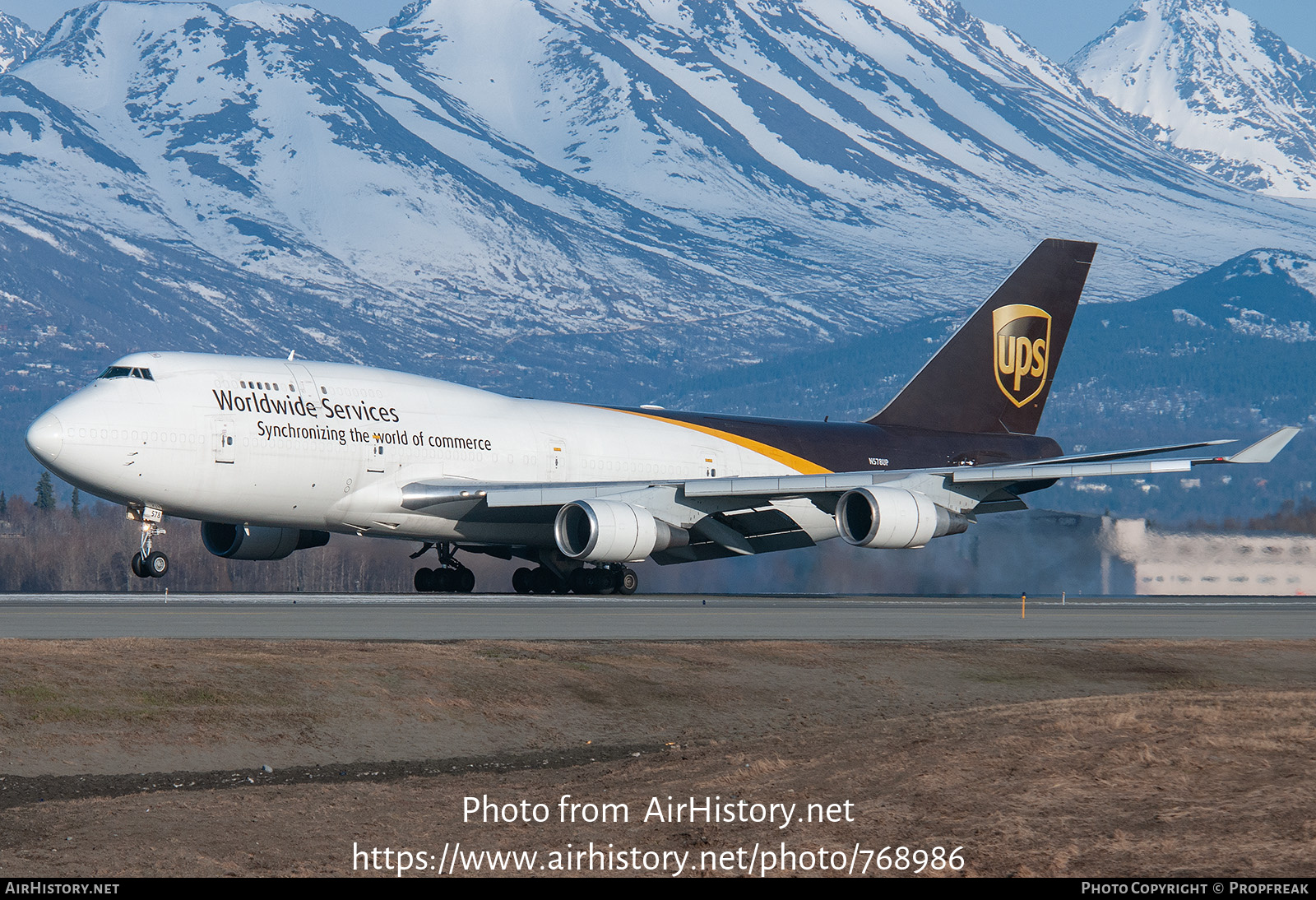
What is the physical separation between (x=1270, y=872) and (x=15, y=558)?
102 m

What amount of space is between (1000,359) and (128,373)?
79.2ft

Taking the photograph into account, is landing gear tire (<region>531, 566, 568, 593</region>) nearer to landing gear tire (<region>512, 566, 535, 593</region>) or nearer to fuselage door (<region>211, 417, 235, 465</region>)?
landing gear tire (<region>512, 566, 535, 593</region>)

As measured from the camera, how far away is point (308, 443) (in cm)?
3416

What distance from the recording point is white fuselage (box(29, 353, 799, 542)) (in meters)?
32.3

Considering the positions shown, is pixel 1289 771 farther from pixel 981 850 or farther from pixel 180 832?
pixel 180 832

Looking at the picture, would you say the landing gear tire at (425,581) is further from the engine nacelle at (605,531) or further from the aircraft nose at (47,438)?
the aircraft nose at (47,438)

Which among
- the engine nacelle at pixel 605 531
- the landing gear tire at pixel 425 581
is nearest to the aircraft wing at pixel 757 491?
the engine nacelle at pixel 605 531

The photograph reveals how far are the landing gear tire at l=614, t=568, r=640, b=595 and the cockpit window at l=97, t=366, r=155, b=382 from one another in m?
11.6

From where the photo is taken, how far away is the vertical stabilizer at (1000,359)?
45.3 m

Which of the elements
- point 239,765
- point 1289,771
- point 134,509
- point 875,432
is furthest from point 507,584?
point 1289,771

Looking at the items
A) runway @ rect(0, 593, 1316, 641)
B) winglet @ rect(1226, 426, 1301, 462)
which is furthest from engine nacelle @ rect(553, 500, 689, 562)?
winglet @ rect(1226, 426, 1301, 462)

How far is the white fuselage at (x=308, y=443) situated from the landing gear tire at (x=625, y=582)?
220 centimetres

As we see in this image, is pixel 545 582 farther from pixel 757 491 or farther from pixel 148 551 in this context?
pixel 148 551

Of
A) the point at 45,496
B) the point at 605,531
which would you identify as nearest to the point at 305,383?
the point at 605,531
